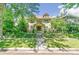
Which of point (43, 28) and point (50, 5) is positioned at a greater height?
point (50, 5)

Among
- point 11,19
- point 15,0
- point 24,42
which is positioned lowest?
point 24,42

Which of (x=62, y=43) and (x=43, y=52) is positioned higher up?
(x=62, y=43)

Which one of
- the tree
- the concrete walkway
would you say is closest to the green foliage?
the tree

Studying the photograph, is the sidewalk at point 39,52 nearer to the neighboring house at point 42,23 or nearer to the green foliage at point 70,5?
the neighboring house at point 42,23

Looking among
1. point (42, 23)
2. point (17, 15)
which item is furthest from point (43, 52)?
point (17, 15)

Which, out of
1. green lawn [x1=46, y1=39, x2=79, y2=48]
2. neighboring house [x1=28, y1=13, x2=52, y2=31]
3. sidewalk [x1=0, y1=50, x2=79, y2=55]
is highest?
neighboring house [x1=28, y1=13, x2=52, y2=31]

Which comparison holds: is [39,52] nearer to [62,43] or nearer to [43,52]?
[43,52]

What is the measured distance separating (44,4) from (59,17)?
29 cm

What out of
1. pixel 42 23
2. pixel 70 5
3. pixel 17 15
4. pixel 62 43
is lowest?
pixel 62 43

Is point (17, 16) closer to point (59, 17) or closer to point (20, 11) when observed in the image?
point (20, 11)

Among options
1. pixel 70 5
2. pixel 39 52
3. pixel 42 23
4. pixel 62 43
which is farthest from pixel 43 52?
pixel 70 5

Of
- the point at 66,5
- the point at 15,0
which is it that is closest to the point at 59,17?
the point at 66,5

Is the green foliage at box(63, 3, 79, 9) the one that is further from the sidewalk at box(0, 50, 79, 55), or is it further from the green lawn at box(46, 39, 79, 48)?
the sidewalk at box(0, 50, 79, 55)

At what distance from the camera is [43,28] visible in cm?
379
